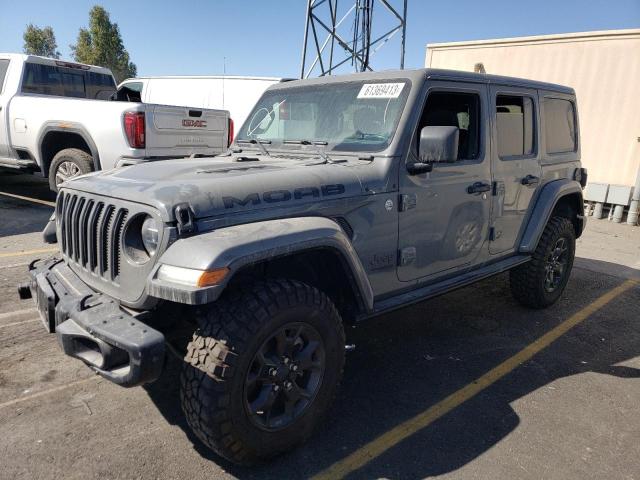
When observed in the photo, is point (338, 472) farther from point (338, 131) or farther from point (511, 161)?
point (511, 161)

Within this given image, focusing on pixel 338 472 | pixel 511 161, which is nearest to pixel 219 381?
pixel 338 472

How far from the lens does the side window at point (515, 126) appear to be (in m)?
3.76

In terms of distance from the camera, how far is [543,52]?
10797 mm

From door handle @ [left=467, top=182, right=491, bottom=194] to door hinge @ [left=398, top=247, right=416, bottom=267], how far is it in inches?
26.9

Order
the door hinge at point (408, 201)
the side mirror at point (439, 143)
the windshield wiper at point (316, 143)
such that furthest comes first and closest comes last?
the windshield wiper at point (316, 143) < the door hinge at point (408, 201) < the side mirror at point (439, 143)

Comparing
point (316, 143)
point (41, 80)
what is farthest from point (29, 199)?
point (316, 143)

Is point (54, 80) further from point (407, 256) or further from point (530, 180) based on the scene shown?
point (530, 180)

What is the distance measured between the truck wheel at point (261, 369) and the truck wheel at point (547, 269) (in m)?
2.57

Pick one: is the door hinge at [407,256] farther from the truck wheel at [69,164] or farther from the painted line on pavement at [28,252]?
the truck wheel at [69,164]

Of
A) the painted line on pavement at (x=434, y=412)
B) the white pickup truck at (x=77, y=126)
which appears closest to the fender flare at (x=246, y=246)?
the painted line on pavement at (x=434, y=412)

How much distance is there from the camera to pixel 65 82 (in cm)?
792

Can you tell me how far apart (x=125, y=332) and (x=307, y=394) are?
962 mm

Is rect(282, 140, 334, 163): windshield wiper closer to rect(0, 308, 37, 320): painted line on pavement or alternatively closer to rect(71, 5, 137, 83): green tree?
rect(0, 308, 37, 320): painted line on pavement

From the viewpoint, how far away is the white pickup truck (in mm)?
5961
